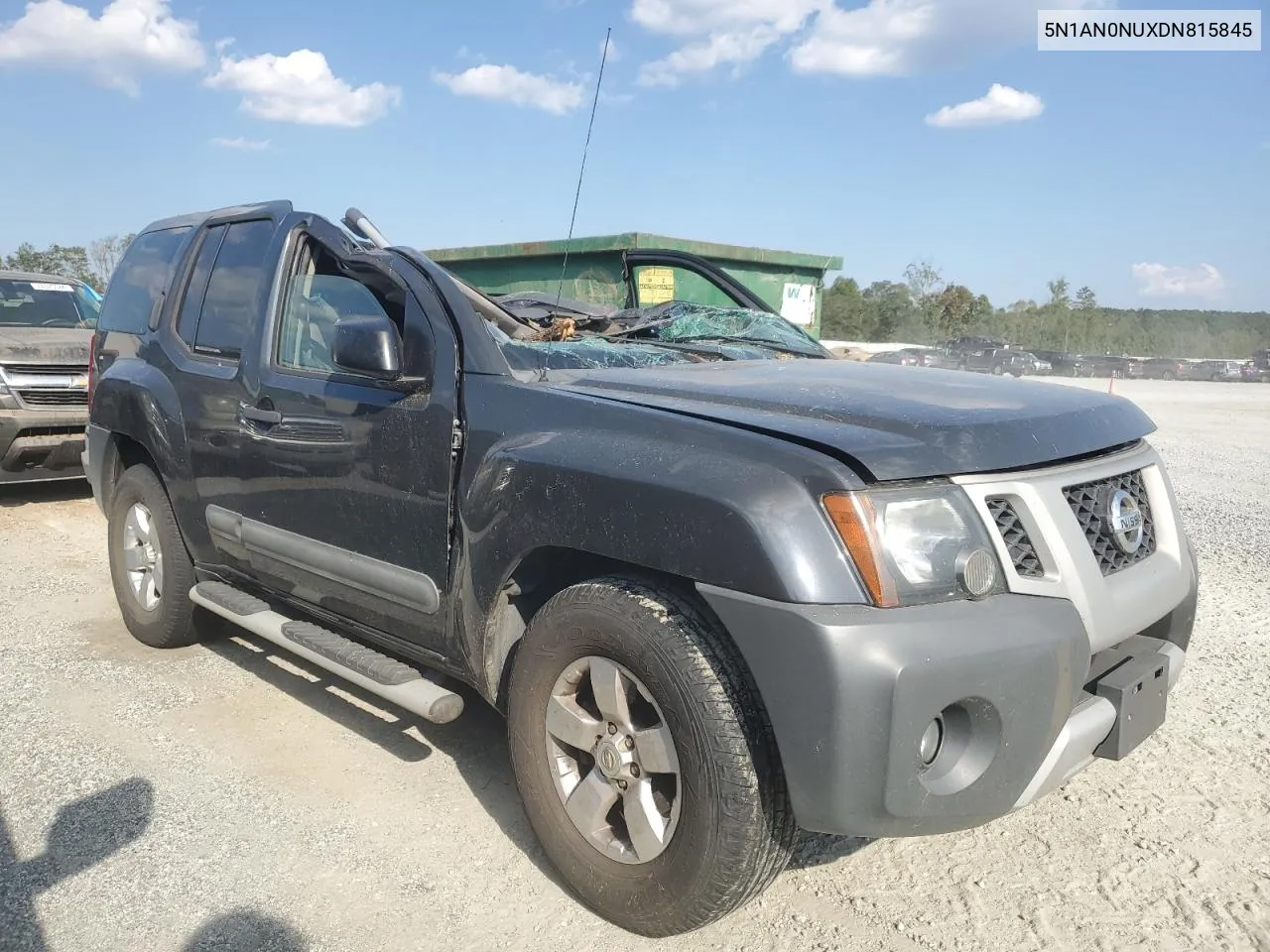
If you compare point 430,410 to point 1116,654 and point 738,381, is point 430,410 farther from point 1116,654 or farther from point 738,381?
point 1116,654

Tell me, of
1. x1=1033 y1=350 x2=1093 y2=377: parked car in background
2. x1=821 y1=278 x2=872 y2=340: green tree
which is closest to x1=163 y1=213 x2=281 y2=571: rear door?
x1=1033 y1=350 x2=1093 y2=377: parked car in background

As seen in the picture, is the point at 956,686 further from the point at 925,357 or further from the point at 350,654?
the point at 925,357

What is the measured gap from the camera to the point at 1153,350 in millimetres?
55625

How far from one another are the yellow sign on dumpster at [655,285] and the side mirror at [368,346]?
3516 millimetres

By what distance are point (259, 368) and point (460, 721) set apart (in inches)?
61.7

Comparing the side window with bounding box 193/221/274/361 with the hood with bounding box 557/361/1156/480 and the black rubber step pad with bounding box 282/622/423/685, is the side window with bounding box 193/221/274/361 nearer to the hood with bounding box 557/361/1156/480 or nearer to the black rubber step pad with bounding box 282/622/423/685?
the black rubber step pad with bounding box 282/622/423/685

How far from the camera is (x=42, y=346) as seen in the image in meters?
7.97

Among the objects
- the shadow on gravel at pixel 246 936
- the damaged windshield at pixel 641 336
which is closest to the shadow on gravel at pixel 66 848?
the shadow on gravel at pixel 246 936

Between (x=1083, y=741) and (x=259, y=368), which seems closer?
(x=1083, y=741)

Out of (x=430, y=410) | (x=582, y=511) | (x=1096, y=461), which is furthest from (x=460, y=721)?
(x=1096, y=461)

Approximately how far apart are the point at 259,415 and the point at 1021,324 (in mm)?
63058

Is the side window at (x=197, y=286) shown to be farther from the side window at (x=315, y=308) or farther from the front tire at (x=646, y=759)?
the front tire at (x=646, y=759)

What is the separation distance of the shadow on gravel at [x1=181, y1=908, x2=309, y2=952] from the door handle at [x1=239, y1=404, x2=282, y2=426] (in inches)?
66.7

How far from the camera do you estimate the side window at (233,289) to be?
3.87 m
